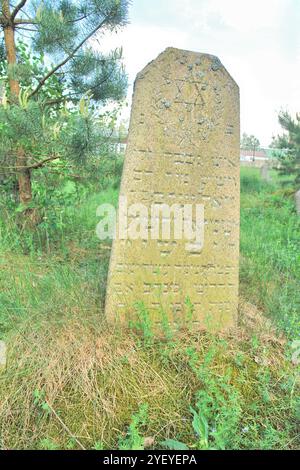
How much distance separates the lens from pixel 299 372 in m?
2.07

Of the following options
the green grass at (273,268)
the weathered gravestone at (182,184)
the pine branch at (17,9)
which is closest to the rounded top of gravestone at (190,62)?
the weathered gravestone at (182,184)

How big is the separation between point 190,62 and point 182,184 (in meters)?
0.73

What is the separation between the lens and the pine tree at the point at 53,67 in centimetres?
330

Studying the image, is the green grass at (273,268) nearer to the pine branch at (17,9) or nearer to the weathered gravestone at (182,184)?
the weathered gravestone at (182,184)

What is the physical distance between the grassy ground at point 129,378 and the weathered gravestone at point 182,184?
0.22m

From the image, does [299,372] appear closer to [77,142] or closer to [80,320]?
[80,320]

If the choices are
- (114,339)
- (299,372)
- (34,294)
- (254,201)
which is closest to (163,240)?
(114,339)

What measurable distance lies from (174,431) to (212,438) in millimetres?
170

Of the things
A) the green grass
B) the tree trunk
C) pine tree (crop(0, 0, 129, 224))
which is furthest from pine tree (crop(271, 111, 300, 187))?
the tree trunk

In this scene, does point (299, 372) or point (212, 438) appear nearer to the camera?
point (212, 438)

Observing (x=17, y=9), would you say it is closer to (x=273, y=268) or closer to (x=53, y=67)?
(x=53, y=67)

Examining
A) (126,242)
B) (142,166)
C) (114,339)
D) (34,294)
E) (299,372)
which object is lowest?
(299,372)

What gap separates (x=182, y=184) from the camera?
2363mm

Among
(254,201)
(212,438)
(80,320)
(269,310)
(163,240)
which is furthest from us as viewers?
(254,201)
